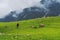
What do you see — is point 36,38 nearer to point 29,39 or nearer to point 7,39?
point 29,39

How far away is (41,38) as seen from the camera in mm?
53938

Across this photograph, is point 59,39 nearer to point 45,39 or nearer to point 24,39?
point 45,39

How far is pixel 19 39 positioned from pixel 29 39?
2340 mm

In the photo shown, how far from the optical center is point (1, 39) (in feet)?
178

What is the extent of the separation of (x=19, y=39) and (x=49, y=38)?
23.7 feet

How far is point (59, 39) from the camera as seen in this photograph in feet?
173

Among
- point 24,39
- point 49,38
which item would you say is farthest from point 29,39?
point 49,38

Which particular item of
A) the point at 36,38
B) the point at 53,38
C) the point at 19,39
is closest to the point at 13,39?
the point at 19,39

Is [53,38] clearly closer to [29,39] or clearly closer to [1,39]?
[29,39]

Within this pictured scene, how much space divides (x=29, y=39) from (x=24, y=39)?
119 centimetres

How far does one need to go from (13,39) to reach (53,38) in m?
9.63

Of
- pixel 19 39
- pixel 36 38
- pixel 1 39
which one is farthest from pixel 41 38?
pixel 1 39

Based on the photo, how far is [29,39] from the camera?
52938mm

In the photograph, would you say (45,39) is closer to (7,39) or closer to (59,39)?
(59,39)
